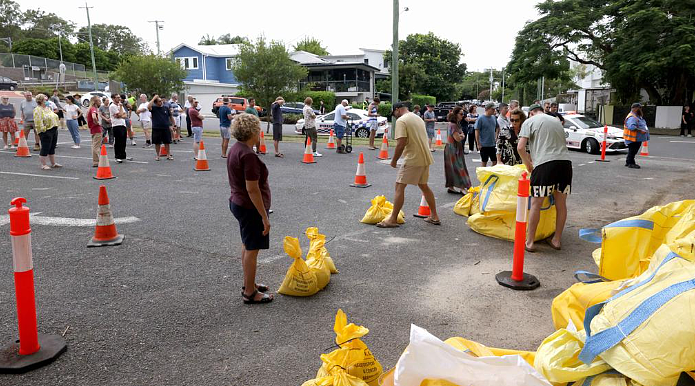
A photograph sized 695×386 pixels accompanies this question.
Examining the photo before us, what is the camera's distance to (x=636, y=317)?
7.93 ft

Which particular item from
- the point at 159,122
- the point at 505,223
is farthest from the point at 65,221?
the point at 159,122

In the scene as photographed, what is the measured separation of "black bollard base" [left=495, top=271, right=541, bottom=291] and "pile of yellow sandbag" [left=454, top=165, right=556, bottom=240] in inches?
59.4

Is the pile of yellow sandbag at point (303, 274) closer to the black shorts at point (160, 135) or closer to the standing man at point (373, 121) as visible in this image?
the black shorts at point (160, 135)

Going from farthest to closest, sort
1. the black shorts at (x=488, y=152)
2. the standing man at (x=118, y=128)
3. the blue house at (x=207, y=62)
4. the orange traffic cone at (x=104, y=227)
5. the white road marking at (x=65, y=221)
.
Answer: the blue house at (x=207, y=62)
the standing man at (x=118, y=128)
the black shorts at (x=488, y=152)
the white road marking at (x=65, y=221)
the orange traffic cone at (x=104, y=227)

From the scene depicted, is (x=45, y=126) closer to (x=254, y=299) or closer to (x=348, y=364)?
(x=254, y=299)

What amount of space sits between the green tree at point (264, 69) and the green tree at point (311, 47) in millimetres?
61464

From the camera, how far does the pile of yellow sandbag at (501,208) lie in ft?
21.2

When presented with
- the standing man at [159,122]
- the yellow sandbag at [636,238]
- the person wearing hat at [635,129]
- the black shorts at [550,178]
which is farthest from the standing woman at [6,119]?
the person wearing hat at [635,129]

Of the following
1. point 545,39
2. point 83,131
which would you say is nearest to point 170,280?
point 83,131

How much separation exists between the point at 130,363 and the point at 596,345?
293 cm

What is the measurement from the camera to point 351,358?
2.84 m

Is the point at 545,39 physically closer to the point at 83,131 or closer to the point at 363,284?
the point at 83,131

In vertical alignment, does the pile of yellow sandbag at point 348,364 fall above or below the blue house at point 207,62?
below

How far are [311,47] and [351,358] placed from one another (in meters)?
85.3
